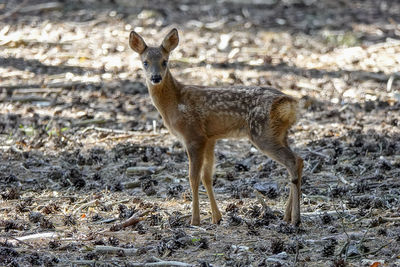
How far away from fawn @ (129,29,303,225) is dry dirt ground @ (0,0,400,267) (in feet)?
1.14

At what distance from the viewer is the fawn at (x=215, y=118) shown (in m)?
7.73

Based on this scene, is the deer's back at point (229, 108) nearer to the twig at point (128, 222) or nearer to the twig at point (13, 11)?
the twig at point (128, 222)

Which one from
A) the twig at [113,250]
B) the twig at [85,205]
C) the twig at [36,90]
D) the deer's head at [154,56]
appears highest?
the deer's head at [154,56]

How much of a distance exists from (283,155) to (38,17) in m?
11.9

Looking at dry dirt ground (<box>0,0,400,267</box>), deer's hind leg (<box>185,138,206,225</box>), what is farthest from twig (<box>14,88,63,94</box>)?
deer's hind leg (<box>185,138,206,225</box>)

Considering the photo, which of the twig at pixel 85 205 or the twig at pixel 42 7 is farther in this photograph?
the twig at pixel 42 7

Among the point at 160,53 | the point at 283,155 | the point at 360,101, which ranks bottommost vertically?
the point at 360,101

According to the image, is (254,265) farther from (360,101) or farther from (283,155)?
(360,101)

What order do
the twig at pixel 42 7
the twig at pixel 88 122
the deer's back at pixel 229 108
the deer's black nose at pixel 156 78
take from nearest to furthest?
the deer's back at pixel 229 108 < the deer's black nose at pixel 156 78 < the twig at pixel 88 122 < the twig at pixel 42 7

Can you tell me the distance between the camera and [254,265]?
6.54 meters

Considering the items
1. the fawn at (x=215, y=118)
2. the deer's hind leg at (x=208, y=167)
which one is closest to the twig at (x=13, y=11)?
the fawn at (x=215, y=118)

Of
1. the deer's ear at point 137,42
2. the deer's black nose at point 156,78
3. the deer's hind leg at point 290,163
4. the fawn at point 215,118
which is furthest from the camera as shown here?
the deer's ear at point 137,42

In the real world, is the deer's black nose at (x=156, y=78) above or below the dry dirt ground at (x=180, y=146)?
above

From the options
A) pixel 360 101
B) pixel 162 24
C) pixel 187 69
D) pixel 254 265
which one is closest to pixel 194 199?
pixel 254 265
